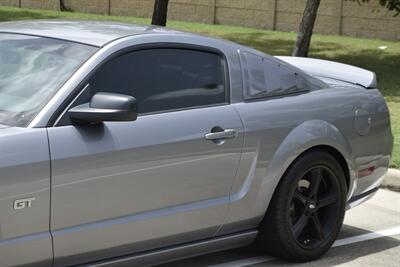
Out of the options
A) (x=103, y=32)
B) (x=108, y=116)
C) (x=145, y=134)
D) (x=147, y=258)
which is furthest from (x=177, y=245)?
(x=103, y=32)

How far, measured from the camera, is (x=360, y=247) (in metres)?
5.75

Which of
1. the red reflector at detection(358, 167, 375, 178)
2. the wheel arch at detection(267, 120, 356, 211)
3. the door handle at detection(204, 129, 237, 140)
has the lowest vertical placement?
the red reflector at detection(358, 167, 375, 178)

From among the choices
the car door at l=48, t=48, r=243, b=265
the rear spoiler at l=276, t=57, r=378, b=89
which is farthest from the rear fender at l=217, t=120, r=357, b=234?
the rear spoiler at l=276, t=57, r=378, b=89

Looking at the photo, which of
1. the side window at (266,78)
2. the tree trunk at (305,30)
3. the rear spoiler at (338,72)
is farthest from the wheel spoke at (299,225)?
the tree trunk at (305,30)

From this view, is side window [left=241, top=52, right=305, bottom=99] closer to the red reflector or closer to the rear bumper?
the red reflector

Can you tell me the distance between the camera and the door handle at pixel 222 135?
4582mm

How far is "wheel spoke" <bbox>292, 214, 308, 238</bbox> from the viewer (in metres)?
5.18

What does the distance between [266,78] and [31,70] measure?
5.30 ft

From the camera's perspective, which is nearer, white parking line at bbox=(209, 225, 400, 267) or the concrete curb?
white parking line at bbox=(209, 225, 400, 267)

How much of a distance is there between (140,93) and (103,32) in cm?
49

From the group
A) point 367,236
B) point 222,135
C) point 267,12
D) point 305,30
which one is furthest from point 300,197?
point 267,12

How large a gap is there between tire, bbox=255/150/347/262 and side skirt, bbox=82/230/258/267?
18 centimetres

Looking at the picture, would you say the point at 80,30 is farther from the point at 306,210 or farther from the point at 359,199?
→ the point at 359,199

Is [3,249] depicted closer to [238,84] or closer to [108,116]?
[108,116]
